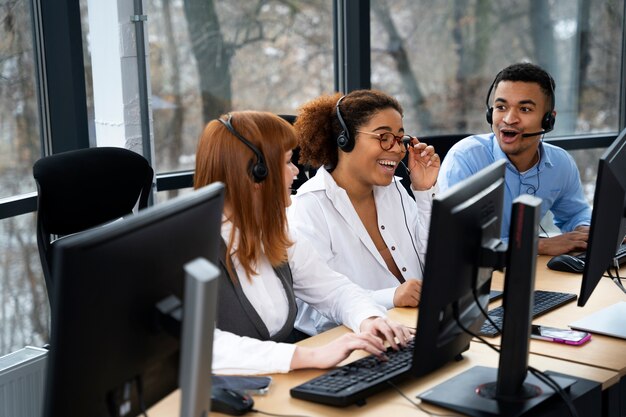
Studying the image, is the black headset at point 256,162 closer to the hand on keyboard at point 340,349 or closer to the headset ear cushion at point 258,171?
the headset ear cushion at point 258,171

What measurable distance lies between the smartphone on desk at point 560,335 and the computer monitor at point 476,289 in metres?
0.25

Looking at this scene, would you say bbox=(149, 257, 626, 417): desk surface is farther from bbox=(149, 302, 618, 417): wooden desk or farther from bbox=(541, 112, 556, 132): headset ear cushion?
bbox=(541, 112, 556, 132): headset ear cushion

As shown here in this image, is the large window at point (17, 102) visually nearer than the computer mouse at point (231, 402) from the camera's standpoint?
No

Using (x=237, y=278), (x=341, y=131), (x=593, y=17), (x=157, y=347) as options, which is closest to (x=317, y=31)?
(x=341, y=131)

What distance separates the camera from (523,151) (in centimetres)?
300

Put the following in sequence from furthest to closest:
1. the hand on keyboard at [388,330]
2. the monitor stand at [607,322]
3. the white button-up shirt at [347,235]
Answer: the white button-up shirt at [347,235]
the monitor stand at [607,322]
the hand on keyboard at [388,330]

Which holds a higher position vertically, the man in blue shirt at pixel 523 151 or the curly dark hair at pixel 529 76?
the curly dark hair at pixel 529 76

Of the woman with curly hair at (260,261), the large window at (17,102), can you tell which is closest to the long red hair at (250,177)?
the woman with curly hair at (260,261)

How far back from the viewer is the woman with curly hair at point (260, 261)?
173 cm

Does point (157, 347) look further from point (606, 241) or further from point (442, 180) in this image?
point (442, 180)

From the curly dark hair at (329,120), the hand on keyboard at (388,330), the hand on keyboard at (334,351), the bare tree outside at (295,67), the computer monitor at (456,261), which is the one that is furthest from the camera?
the bare tree outside at (295,67)

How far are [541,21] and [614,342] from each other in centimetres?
317

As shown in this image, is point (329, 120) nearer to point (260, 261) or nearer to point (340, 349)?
point (260, 261)

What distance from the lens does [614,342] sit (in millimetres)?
1886
